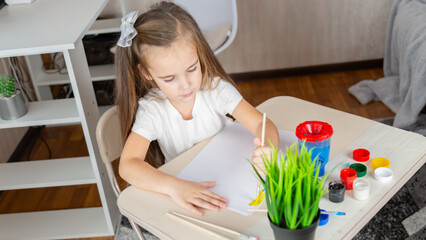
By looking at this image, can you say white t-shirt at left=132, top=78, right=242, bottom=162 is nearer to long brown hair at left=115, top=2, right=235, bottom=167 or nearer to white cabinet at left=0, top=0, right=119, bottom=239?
long brown hair at left=115, top=2, right=235, bottom=167

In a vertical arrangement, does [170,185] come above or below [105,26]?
above

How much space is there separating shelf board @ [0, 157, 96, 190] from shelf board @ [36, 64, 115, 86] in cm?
73

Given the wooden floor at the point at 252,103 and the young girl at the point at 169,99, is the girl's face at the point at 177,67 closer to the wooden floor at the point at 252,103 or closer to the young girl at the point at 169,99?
the young girl at the point at 169,99

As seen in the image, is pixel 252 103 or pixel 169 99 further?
pixel 252 103

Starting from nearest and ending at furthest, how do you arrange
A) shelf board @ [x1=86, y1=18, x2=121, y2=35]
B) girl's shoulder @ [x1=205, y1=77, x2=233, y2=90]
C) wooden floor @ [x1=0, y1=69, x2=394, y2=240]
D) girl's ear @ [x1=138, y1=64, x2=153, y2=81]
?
girl's ear @ [x1=138, y1=64, x2=153, y2=81] → girl's shoulder @ [x1=205, y1=77, x2=233, y2=90] → wooden floor @ [x1=0, y1=69, x2=394, y2=240] → shelf board @ [x1=86, y1=18, x2=121, y2=35]

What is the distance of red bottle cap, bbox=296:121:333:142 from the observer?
41.4 inches

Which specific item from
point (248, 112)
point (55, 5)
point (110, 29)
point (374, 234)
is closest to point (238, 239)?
point (248, 112)

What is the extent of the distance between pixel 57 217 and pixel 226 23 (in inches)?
50.2

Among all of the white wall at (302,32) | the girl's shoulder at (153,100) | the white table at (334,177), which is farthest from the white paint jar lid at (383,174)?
the white wall at (302,32)

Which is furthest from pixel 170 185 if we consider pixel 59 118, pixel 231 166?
pixel 59 118

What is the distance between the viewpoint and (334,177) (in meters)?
1.09

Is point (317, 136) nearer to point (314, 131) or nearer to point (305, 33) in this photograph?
point (314, 131)

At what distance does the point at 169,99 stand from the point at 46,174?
81cm

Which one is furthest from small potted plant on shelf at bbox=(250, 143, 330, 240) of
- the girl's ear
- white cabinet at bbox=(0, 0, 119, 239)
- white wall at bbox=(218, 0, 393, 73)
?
white wall at bbox=(218, 0, 393, 73)
